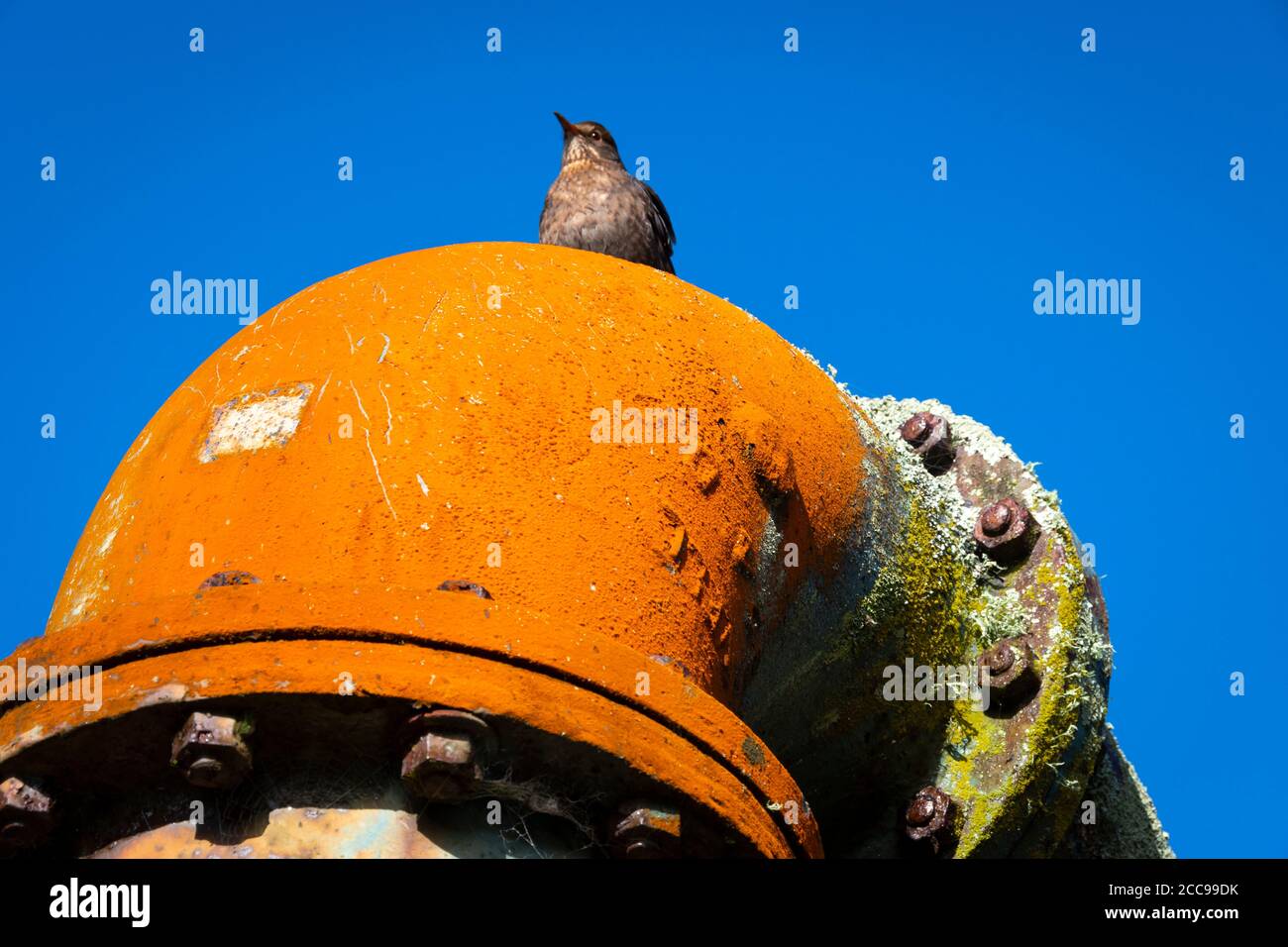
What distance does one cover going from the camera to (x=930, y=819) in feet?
9.11

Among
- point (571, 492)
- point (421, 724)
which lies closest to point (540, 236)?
point (571, 492)

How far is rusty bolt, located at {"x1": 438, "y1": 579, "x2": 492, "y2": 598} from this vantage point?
1864mm

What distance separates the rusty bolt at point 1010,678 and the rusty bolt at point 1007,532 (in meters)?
0.26

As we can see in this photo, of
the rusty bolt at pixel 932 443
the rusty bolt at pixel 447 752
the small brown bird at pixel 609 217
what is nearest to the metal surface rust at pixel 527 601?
the rusty bolt at pixel 447 752

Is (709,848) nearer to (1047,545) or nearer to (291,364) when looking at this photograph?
(291,364)

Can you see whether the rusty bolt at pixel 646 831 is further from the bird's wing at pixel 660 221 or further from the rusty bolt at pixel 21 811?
the bird's wing at pixel 660 221

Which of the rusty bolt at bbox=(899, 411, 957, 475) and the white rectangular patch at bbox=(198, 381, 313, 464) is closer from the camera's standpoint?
the white rectangular patch at bbox=(198, 381, 313, 464)

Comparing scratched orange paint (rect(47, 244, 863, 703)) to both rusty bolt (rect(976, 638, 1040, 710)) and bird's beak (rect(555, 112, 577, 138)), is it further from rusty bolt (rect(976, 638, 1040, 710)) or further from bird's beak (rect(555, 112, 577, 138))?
bird's beak (rect(555, 112, 577, 138))

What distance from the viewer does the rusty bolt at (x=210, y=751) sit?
1712mm

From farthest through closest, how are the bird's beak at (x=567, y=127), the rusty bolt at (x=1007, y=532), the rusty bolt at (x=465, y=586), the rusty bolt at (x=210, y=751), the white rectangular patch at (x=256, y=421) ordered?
1. the bird's beak at (x=567, y=127)
2. the rusty bolt at (x=1007, y=532)
3. the white rectangular patch at (x=256, y=421)
4. the rusty bolt at (x=465, y=586)
5. the rusty bolt at (x=210, y=751)

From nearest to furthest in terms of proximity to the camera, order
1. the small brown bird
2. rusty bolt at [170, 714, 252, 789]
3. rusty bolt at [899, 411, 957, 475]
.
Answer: rusty bolt at [170, 714, 252, 789] → rusty bolt at [899, 411, 957, 475] → the small brown bird

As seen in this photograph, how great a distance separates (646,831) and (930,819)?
1131mm

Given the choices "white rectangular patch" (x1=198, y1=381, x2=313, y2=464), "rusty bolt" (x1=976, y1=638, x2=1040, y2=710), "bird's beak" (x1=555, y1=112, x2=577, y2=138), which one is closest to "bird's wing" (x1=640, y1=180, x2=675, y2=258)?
"bird's beak" (x1=555, y1=112, x2=577, y2=138)

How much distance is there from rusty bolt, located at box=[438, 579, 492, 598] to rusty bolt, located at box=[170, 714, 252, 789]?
0.97 ft
